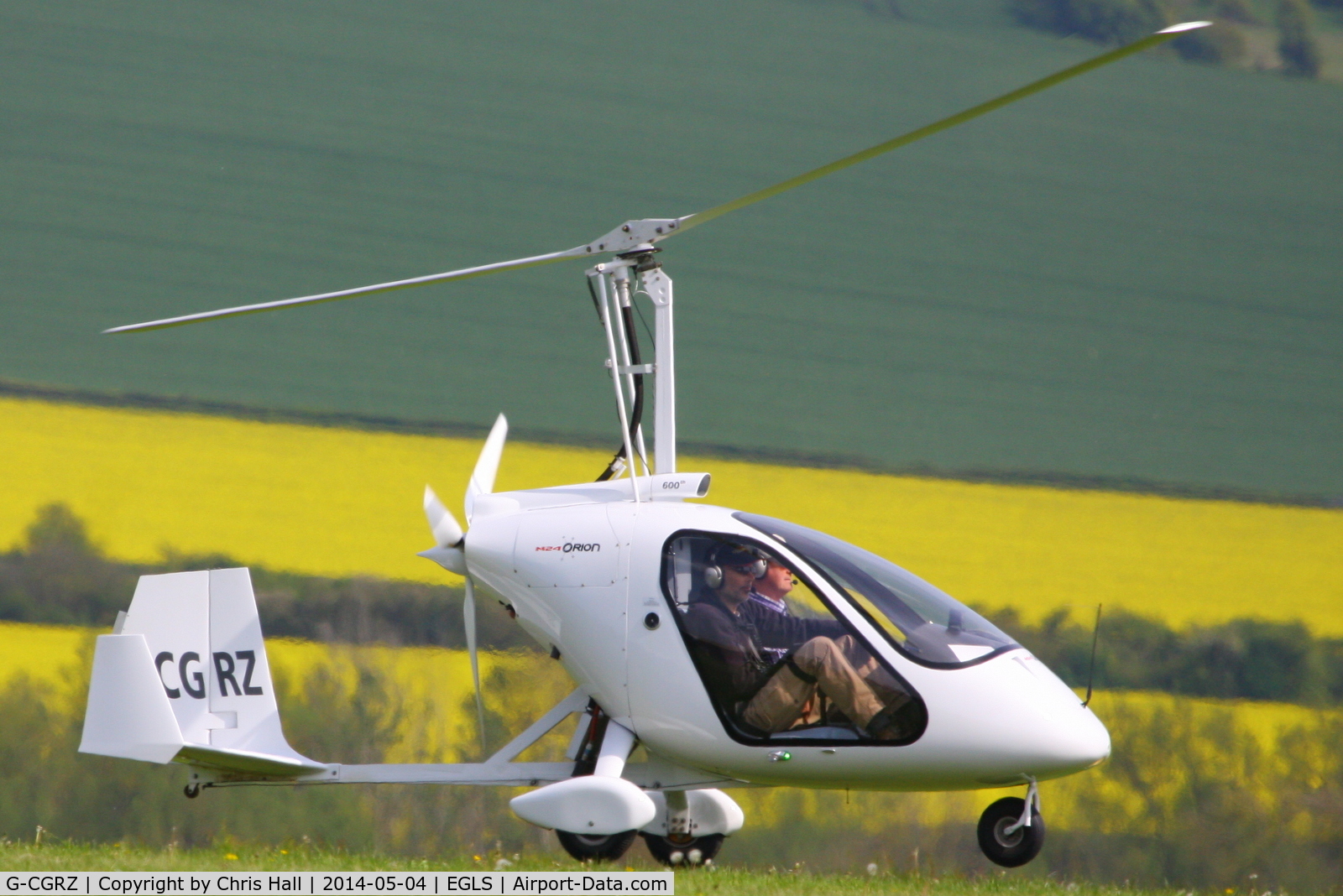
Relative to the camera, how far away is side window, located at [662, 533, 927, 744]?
5637 mm

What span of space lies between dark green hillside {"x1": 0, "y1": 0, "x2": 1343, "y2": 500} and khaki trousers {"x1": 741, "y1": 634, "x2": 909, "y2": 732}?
23.8 ft

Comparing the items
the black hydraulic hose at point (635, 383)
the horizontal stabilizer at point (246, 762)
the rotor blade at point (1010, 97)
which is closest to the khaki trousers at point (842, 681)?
the black hydraulic hose at point (635, 383)

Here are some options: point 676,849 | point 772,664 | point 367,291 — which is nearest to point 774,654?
point 772,664

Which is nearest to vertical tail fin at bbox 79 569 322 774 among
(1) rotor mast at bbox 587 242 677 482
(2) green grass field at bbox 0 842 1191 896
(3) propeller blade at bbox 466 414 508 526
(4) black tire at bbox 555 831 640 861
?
(2) green grass field at bbox 0 842 1191 896

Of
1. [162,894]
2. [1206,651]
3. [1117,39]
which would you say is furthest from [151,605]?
[1117,39]

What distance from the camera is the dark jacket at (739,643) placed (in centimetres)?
577

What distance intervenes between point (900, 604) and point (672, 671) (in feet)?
3.32

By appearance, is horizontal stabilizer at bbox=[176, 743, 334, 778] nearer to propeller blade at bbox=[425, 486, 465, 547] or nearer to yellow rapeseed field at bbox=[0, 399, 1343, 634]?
propeller blade at bbox=[425, 486, 465, 547]

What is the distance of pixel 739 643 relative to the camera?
5801mm

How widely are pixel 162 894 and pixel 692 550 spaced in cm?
247

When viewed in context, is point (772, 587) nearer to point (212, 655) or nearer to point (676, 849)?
point (676, 849)

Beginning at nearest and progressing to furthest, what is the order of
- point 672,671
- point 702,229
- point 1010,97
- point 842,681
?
point 1010,97, point 842,681, point 672,671, point 702,229

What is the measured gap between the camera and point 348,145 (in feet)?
49.1
